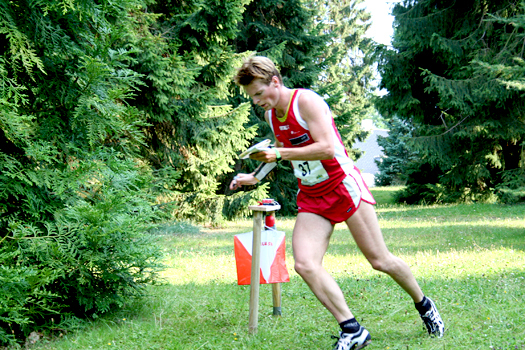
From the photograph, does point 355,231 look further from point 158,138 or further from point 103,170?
point 158,138

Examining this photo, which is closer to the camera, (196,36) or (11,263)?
(11,263)

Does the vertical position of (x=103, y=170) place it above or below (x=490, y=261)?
above

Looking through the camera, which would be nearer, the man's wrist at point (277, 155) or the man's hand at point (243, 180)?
the man's wrist at point (277, 155)

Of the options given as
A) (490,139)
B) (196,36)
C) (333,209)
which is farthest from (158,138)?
(490,139)

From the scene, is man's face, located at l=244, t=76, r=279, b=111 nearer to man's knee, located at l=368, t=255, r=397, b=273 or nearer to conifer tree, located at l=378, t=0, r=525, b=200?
man's knee, located at l=368, t=255, r=397, b=273

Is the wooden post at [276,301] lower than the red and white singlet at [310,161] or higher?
lower

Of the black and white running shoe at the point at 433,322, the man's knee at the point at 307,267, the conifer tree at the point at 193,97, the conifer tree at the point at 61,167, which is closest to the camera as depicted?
the man's knee at the point at 307,267

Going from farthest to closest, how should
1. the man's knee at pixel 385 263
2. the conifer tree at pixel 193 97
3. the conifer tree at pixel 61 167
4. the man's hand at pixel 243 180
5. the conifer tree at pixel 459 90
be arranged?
the conifer tree at pixel 459 90 < the conifer tree at pixel 193 97 < the conifer tree at pixel 61 167 < the man's hand at pixel 243 180 < the man's knee at pixel 385 263

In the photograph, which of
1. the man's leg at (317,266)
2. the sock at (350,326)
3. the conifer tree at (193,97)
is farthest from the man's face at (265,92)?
the conifer tree at (193,97)

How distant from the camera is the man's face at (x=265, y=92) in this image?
3.27m

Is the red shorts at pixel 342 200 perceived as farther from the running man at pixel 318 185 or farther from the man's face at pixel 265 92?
the man's face at pixel 265 92

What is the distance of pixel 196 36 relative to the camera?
10.1 m

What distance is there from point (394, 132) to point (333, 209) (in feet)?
109

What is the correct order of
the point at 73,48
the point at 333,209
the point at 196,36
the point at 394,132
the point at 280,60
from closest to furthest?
the point at 333,209, the point at 73,48, the point at 196,36, the point at 280,60, the point at 394,132
